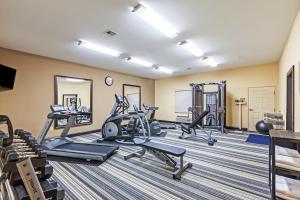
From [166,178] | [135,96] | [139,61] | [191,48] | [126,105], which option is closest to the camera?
[166,178]

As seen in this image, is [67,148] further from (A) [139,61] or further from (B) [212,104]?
(B) [212,104]

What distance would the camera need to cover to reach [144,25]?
9.98ft

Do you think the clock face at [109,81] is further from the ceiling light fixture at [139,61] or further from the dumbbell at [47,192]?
the dumbbell at [47,192]

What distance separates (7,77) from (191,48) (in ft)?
15.5

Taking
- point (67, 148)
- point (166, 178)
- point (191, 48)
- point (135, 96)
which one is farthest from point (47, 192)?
point (135, 96)

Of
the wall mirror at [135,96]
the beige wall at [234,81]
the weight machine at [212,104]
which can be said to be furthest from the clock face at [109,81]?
the weight machine at [212,104]

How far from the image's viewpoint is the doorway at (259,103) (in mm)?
6208

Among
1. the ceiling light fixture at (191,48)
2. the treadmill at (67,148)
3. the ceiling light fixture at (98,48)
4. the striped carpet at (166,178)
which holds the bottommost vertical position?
the striped carpet at (166,178)

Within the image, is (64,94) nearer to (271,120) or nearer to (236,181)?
(236,181)

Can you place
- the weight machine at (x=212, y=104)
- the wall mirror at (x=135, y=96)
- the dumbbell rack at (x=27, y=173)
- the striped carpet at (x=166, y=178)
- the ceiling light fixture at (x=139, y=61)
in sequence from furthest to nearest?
the wall mirror at (x=135, y=96) → the weight machine at (x=212, y=104) → the ceiling light fixture at (x=139, y=61) → the striped carpet at (x=166, y=178) → the dumbbell rack at (x=27, y=173)

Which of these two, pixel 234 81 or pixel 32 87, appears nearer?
pixel 32 87

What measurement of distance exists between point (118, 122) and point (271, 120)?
4.25m

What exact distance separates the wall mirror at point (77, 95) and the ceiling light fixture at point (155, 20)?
3.99 m

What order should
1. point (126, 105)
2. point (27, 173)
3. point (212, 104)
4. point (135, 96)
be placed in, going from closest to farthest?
point (27, 173)
point (126, 105)
point (212, 104)
point (135, 96)
